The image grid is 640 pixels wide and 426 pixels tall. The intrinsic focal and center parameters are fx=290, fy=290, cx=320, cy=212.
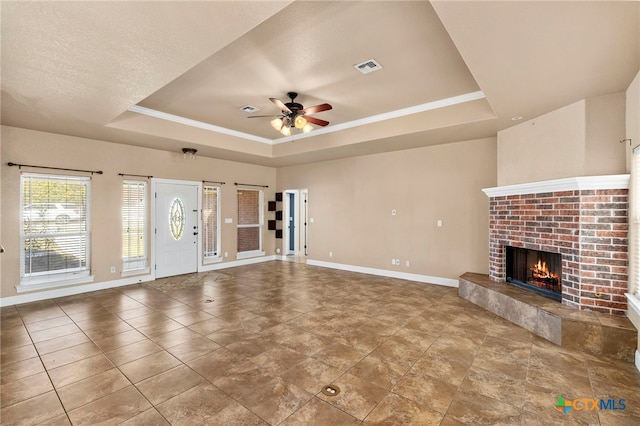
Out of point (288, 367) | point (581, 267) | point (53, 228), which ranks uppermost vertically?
point (53, 228)

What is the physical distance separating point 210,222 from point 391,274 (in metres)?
4.62

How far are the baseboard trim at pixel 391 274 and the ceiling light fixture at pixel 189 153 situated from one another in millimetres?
4015

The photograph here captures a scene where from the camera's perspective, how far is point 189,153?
641 cm

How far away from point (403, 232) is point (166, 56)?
5.29 metres

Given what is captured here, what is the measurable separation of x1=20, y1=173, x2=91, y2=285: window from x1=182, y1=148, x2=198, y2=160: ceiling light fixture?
1.80 meters

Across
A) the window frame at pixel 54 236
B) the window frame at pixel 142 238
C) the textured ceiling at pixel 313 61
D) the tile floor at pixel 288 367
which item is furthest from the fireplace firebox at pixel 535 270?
the window frame at pixel 54 236

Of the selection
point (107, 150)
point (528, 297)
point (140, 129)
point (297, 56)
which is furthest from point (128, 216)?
point (528, 297)

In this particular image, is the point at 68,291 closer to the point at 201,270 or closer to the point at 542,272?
the point at 201,270

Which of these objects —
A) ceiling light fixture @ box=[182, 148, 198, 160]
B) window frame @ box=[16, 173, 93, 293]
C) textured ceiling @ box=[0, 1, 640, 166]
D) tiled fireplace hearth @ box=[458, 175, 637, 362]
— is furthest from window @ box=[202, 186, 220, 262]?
tiled fireplace hearth @ box=[458, 175, 637, 362]

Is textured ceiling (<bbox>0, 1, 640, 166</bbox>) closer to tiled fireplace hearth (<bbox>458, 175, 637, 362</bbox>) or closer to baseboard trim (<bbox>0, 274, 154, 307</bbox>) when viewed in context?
tiled fireplace hearth (<bbox>458, 175, 637, 362</bbox>)

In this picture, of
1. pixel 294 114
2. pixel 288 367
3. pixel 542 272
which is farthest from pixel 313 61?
pixel 542 272

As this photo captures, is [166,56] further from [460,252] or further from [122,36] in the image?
[460,252]

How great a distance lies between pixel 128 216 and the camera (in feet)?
19.7

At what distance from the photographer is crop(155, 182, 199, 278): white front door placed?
6.45 m
